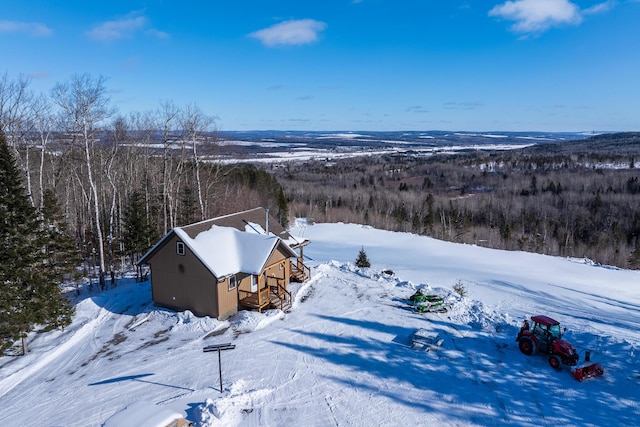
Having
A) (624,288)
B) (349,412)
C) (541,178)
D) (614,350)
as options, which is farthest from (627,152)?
(349,412)

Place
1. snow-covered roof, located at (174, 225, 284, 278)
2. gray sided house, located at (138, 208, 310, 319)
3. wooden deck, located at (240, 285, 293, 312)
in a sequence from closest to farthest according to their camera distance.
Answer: gray sided house, located at (138, 208, 310, 319)
snow-covered roof, located at (174, 225, 284, 278)
wooden deck, located at (240, 285, 293, 312)

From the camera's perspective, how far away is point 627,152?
134125mm

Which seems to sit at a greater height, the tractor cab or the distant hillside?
the distant hillside

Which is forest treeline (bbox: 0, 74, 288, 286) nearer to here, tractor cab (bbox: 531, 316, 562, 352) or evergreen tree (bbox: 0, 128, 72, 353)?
evergreen tree (bbox: 0, 128, 72, 353)

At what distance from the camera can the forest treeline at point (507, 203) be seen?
5734 centimetres

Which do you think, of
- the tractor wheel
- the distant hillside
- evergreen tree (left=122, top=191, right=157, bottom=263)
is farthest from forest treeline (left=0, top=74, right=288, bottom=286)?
the distant hillside

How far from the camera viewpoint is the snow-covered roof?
1738 centimetres

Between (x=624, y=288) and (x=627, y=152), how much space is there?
138 meters

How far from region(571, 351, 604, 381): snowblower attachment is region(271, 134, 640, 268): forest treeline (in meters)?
40.3

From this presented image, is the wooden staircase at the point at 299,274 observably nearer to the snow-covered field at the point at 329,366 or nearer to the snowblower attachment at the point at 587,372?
the snow-covered field at the point at 329,366

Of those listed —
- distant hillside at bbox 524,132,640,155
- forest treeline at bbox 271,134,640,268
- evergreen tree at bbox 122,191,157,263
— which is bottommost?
forest treeline at bbox 271,134,640,268

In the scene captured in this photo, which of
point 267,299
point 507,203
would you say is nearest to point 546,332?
point 267,299

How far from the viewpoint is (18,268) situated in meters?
15.0

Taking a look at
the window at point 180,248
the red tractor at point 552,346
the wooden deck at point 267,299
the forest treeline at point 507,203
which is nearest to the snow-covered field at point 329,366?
the red tractor at point 552,346
